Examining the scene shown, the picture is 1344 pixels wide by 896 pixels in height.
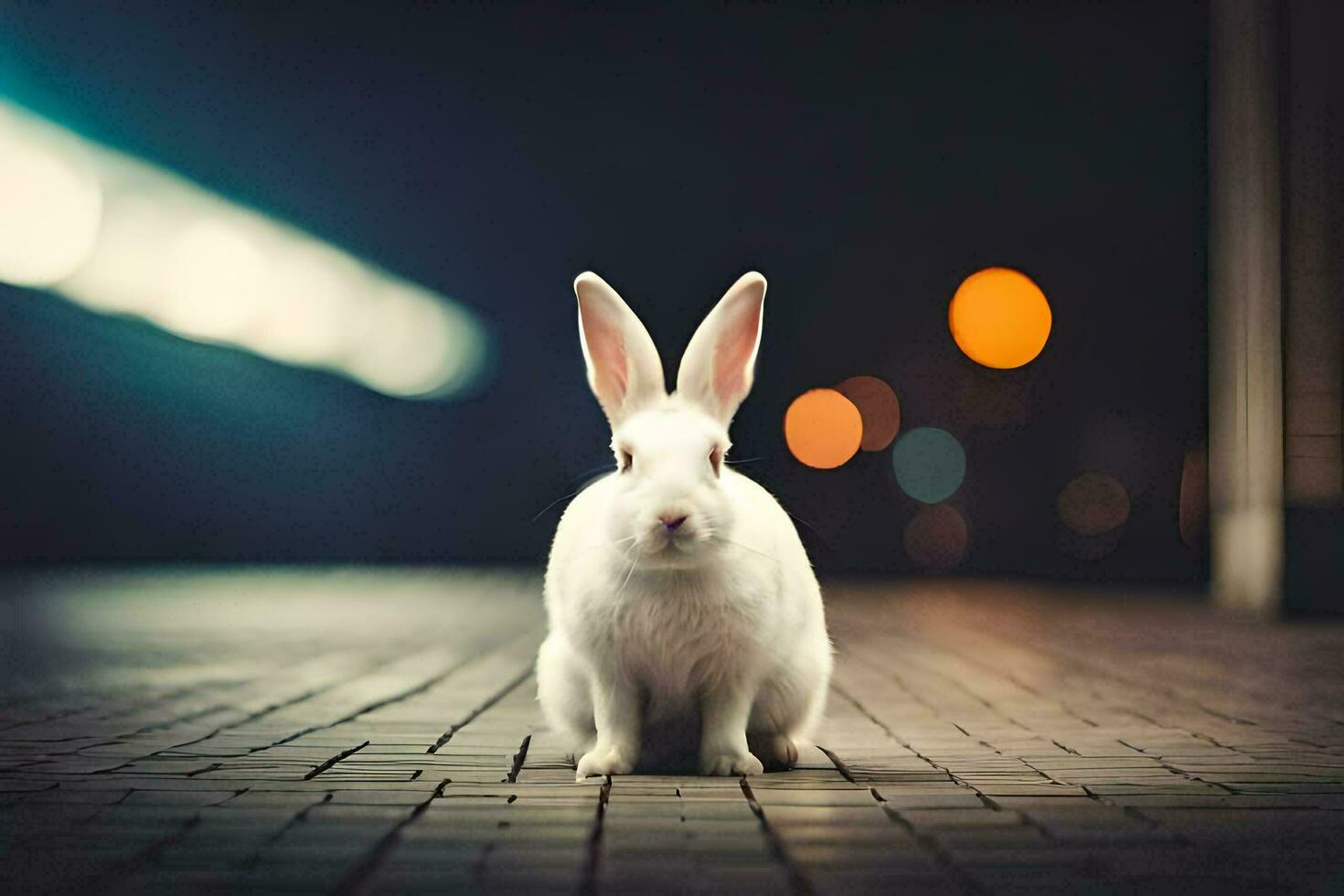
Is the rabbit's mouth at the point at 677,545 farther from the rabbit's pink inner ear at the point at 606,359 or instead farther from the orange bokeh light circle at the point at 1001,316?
the orange bokeh light circle at the point at 1001,316

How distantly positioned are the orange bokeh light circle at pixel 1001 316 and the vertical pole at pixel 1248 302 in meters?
7.03

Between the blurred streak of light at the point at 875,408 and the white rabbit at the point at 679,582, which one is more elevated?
the blurred streak of light at the point at 875,408

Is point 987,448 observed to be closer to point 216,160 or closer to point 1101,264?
point 1101,264

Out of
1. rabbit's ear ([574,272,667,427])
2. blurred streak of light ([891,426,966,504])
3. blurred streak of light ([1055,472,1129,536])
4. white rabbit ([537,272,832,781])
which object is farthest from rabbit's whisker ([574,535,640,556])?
blurred streak of light ([1055,472,1129,536])

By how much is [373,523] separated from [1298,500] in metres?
11.7

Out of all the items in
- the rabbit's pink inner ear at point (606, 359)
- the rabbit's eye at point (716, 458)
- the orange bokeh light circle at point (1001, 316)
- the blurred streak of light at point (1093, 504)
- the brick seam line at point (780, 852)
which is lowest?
the brick seam line at point (780, 852)

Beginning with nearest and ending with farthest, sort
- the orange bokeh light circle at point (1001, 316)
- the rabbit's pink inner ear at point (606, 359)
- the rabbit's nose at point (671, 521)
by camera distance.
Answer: the rabbit's nose at point (671, 521)
the rabbit's pink inner ear at point (606, 359)
the orange bokeh light circle at point (1001, 316)

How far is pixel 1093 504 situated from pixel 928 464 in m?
2.05

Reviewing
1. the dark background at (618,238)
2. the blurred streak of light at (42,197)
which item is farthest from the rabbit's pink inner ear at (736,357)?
the dark background at (618,238)

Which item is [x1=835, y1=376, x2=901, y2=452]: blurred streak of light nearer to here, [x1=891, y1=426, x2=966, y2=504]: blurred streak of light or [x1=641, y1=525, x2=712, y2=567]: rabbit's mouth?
[x1=891, y1=426, x2=966, y2=504]: blurred streak of light

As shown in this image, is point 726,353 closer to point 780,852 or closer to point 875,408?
point 780,852

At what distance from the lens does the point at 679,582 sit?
140 inches

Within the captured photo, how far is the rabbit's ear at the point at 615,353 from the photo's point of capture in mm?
3730

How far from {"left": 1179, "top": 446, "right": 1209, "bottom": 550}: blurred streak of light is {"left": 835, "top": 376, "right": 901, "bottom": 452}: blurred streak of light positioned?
3.49 metres
